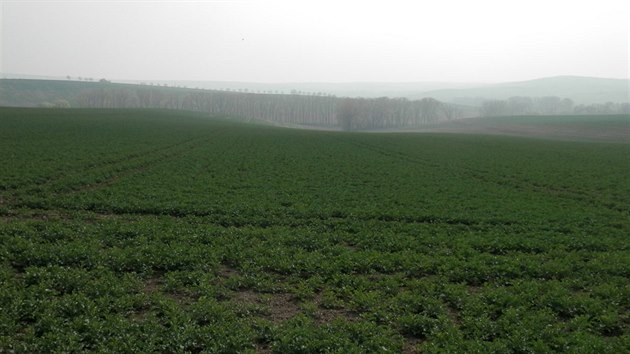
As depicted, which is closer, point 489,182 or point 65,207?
point 65,207

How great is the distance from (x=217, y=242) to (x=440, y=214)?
38.6 ft

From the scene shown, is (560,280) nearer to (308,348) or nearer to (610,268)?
(610,268)

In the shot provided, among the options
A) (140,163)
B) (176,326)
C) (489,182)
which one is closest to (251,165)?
(140,163)

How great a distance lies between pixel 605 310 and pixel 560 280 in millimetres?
2332

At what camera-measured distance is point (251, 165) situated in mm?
36062

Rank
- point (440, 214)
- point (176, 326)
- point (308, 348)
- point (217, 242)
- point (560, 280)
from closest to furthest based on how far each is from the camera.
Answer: point (308, 348)
point (176, 326)
point (560, 280)
point (217, 242)
point (440, 214)

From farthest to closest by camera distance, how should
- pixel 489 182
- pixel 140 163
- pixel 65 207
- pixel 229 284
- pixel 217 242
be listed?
1. pixel 140 163
2. pixel 489 182
3. pixel 65 207
4. pixel 217 242
5. pixel 229 284

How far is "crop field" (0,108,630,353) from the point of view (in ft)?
30.3

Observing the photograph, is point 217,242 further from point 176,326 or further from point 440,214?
point 440,214

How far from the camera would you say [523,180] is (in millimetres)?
32719

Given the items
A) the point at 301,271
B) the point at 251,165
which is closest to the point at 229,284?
the point at 301,271

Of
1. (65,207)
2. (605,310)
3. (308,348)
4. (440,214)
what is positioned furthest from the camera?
(440,214)

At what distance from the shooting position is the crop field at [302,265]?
30.3ft

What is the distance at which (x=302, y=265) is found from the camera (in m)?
13.6
